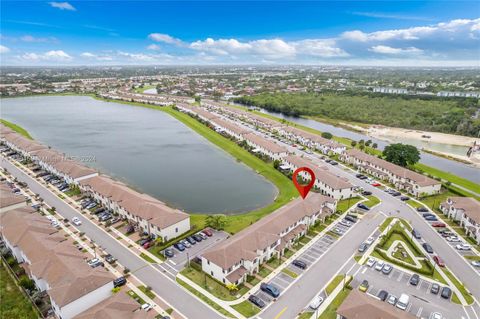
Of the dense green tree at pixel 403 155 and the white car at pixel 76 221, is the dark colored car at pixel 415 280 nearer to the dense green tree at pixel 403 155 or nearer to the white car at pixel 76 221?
the dense green tree at pixel 403 155

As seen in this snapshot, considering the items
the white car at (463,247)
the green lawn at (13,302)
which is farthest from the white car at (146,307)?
the white car at (463,247)

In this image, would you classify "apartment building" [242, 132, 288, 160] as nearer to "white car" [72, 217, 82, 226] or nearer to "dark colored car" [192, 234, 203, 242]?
"dark colored car" [192, 234, 203, 242]

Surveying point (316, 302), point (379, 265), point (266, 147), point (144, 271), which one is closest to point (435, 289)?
point (379, 265)

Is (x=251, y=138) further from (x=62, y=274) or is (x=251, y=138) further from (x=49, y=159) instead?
(x=62, y=274)

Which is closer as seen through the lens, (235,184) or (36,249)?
(36,249)

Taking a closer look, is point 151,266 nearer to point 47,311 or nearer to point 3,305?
point 47,311

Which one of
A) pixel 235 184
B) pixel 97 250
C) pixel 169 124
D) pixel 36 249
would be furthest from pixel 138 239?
pixel 169 124

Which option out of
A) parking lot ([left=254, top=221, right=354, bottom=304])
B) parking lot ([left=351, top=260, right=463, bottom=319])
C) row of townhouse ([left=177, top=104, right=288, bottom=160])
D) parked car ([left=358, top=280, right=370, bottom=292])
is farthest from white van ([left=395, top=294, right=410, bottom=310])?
row of townhouse ([left=177, top=104, right=288, bottom=160])
